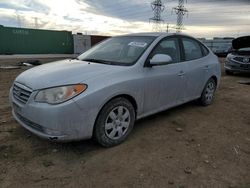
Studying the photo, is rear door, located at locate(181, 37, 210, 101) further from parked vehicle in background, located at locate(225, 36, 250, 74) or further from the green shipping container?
the green shipping container

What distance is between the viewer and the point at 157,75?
13.5 ft

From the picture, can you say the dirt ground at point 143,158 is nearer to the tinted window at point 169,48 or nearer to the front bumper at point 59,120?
the front bumper at point 59,120

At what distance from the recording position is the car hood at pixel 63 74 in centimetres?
325

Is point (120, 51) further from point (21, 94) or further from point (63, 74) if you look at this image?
point (21, 94)

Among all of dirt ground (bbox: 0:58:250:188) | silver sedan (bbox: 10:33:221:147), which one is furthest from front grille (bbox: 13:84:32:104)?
dirt ground (bbox: 0:58:250:188)

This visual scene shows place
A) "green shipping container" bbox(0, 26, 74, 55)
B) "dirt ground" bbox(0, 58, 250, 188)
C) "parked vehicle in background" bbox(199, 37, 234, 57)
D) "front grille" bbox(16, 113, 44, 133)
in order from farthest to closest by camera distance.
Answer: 1. "parked vehicle in background" bbox(199, 37, 234, 57)
2. "green shipping container" bbox(0, 26, 74, 55)
3. "front grille" bbox(16, 113, 44, 133)
4. "dirt ground" bbox(0, 58, 250, 188)

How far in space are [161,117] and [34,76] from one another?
2459mm

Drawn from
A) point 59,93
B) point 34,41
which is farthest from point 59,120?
point 34,41

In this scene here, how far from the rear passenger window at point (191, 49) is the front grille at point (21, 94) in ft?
9.61

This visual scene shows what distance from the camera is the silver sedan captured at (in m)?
3.14

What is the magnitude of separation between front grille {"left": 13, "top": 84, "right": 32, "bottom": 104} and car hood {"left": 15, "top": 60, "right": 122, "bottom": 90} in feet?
0.25

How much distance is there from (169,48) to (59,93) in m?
2.27

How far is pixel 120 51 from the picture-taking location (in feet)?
14.1

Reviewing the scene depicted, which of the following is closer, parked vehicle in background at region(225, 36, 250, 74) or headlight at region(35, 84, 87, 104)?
headlight at region(35, 84, 87, 104)
